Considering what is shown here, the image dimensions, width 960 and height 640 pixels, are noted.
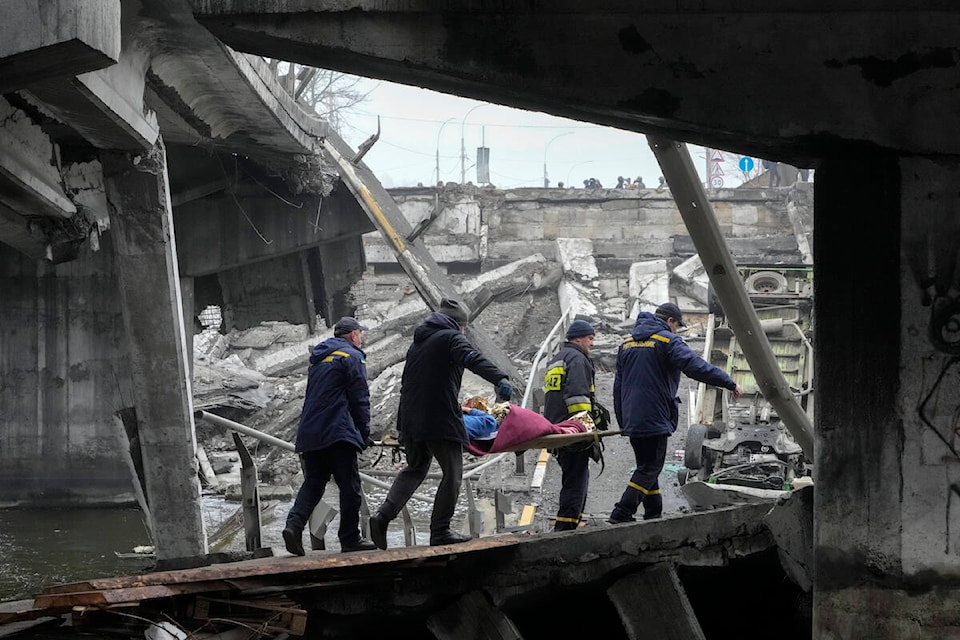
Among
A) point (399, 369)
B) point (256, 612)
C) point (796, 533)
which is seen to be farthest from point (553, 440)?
point (399, 369)

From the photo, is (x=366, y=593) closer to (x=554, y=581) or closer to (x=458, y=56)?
(x=554, y=581)

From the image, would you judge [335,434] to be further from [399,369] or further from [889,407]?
[399,369]

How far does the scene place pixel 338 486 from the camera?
754 centimetres

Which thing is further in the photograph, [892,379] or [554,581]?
[554,581]

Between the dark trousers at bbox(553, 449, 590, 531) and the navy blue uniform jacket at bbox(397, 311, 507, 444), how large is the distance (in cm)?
119

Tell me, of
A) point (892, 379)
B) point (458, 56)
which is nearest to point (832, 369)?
point (892, 379)

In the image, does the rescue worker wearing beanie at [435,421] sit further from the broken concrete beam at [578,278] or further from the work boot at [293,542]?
the broken concrete beam at [578,278]

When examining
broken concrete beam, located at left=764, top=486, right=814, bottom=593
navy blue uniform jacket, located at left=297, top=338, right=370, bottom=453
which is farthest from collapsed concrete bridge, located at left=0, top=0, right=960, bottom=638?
navy blue uniform jacket, located at left=297, top=338, right=370, bottom=453

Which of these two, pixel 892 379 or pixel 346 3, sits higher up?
pixel 346 3

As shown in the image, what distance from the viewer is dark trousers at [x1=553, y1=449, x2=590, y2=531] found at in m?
8.04

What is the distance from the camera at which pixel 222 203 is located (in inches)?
582

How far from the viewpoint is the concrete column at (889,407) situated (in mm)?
5176

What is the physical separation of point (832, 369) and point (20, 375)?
10.7 m

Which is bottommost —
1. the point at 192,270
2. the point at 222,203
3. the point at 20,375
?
the point at 20,375
